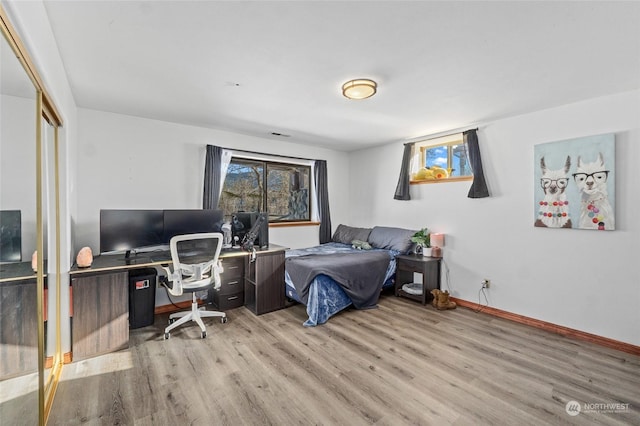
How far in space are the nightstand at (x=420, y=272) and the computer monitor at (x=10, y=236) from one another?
12.3 feet

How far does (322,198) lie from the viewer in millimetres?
5188

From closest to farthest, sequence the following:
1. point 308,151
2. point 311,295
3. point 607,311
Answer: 1. point 607,311
2. point 311,295
3. point 308,151

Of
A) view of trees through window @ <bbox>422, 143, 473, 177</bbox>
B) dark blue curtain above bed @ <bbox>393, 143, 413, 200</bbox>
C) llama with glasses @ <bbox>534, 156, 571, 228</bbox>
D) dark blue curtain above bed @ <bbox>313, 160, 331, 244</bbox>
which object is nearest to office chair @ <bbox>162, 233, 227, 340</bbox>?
dark blue curtain above bed @ <bbox>313, 160, 331, 244</bbox>

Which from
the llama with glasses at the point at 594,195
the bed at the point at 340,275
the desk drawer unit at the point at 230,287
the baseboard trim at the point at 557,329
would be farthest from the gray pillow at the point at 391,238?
the desk drawer unit at the point at 230,287

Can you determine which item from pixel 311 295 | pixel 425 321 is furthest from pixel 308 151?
pixel 425 321

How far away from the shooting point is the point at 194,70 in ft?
7.50

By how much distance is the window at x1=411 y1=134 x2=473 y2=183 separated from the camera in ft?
13.1

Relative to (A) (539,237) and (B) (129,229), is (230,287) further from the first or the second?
(A) (539,237)

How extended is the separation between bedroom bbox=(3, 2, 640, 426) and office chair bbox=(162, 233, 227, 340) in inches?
33.9

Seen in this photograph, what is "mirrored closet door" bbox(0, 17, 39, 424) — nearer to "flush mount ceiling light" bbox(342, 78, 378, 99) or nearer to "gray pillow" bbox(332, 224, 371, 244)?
"flush mount ceiling light" bbox(342, 78, 378, 99)

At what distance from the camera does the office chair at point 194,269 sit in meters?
2.79

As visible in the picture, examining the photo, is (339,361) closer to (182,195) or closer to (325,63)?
(325,63)

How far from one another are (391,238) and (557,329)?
86.5 inches

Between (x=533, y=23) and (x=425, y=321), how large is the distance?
9.43 feet
